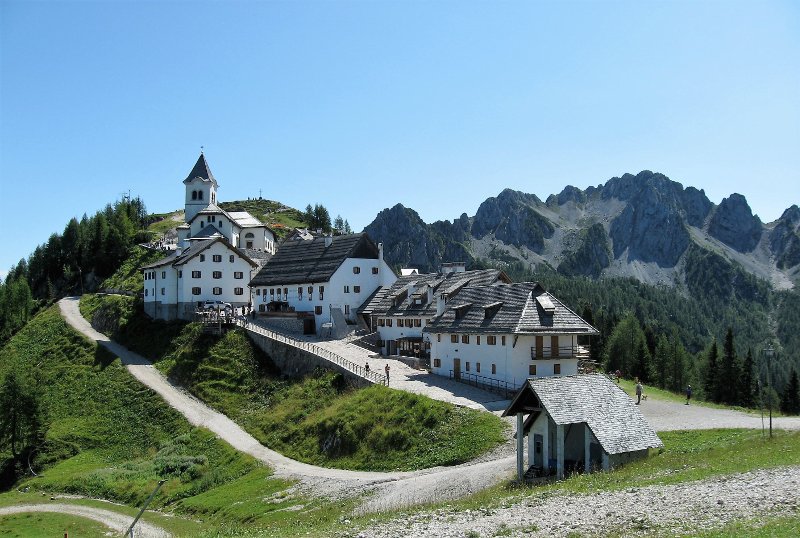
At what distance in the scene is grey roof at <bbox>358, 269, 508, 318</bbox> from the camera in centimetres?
6556

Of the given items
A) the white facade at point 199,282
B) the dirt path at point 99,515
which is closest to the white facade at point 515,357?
the dirt path at point 99,515

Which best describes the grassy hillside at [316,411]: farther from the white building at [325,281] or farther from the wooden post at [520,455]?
the white building at [325,281]

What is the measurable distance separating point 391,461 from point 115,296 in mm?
75624

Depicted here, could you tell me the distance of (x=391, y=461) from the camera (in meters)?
40.3

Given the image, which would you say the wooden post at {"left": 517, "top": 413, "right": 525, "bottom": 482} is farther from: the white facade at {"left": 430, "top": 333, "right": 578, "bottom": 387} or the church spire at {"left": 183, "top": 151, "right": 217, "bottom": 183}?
the church spire at {"left": 183, "top": 151, "right": 217, "bottom": 183}

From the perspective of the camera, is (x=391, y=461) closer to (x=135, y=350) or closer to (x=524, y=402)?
(x=524, y=402)

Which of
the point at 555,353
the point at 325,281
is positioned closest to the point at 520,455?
the point at 555,353

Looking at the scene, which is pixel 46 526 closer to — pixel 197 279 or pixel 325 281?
pixel 325 281

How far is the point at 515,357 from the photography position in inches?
1955

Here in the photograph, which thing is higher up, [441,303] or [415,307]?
[441,303]

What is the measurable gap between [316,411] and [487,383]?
1435 cm

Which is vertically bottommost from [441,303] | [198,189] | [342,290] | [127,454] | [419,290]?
[127,454]

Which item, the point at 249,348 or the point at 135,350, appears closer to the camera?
the point at 249,348

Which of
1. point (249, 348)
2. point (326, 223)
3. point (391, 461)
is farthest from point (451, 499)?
point (326, 223)
